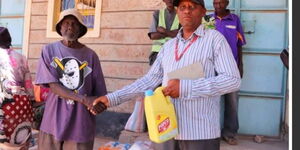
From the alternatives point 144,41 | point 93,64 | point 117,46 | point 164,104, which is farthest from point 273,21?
point 164,104

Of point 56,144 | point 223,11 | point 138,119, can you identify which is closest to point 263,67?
point 223,11

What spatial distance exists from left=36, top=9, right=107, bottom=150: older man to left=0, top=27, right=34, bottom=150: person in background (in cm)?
64

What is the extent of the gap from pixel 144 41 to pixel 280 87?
2.21m

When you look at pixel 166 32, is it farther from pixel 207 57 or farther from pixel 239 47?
pixel 207 57

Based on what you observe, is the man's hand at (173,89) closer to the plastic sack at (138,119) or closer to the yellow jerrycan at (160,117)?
the yellow jerrycan at (160,117)

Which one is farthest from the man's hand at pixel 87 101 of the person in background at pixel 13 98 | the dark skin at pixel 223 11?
the dark skin at pixel 223 11

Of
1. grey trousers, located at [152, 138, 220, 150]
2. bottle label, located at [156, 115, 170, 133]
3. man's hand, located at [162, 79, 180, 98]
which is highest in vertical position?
man's hand, located at [162, 79, 180, 98]

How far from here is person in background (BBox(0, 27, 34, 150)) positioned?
317 cm

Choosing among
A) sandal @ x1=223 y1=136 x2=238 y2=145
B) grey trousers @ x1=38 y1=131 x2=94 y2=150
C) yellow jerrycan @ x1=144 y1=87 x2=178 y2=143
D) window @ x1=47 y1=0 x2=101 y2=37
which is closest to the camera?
yellow jerrycan @ x1=144 y1=87 x2=178 y2=143

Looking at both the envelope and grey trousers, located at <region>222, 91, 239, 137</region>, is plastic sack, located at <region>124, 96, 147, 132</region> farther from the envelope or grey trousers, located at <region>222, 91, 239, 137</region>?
the envelope

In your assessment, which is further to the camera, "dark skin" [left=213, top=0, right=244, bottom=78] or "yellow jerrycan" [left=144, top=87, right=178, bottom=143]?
"dark skin" [left=213, top=0, right=244, bottom=78]

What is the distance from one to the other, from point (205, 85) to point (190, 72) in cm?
15

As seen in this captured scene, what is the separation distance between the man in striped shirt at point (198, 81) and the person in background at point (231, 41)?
2.20 metres

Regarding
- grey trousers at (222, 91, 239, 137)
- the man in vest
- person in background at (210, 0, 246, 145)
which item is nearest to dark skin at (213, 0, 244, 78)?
person in background at (210, 0, 246, 145)
